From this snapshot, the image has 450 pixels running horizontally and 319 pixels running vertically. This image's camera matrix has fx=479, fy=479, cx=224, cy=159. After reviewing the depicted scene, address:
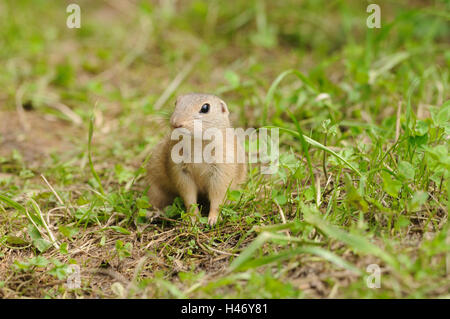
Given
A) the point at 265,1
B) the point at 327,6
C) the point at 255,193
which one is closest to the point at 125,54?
the point at 265,1

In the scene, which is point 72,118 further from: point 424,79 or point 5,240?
point 424,79

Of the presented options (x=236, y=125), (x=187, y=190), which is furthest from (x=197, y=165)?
(x=236, y=125)

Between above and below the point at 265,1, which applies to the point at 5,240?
below

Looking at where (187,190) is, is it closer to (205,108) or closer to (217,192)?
(217,192)

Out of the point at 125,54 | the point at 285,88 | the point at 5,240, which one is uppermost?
the point at 125,54

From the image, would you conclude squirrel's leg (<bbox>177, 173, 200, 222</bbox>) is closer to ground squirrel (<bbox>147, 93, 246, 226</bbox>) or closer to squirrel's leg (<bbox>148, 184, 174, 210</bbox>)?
ground squirrel (<bbox>147, 93, 246, 226</bbox>)

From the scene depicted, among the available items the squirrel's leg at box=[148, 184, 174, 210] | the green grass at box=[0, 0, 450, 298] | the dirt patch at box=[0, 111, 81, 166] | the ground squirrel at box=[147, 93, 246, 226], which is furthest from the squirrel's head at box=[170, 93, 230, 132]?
the dirt patch at box=[0, 111, 81, 166]

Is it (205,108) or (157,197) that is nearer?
(205,108)
